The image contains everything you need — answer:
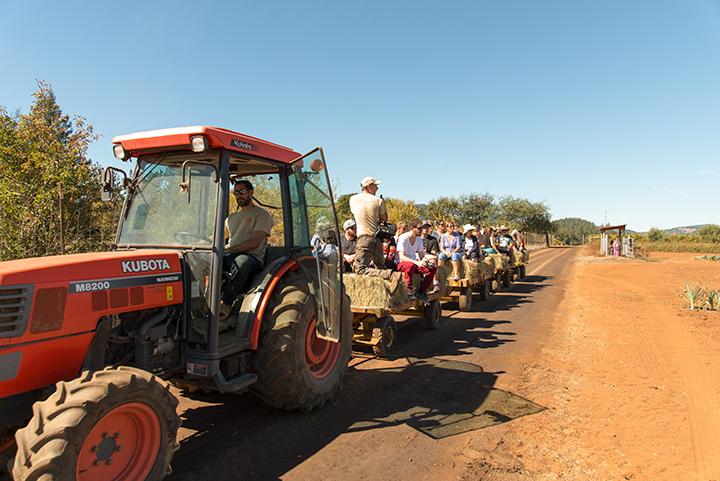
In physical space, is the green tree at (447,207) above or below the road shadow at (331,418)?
above

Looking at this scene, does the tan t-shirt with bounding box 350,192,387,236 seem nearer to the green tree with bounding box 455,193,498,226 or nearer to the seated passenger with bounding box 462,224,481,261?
the seated passenger with bounding box 462,224,481,261

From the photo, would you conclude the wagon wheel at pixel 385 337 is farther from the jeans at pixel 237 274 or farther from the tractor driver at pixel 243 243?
the jeans at pixel 237 274

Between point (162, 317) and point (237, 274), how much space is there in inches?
35.5

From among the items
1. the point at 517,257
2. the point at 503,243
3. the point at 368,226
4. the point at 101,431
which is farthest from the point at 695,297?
the point at 101,431

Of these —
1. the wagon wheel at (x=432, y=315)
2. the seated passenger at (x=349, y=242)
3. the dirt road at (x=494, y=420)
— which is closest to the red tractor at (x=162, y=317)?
the dirt road at (x=494, y=420)

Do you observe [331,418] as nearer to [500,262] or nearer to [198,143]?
[198,143]

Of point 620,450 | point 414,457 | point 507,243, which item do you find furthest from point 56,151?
point 507,243

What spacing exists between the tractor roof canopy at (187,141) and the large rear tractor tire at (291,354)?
52.5 inches

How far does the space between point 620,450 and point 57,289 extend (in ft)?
15.0

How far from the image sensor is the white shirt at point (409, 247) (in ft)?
27.4

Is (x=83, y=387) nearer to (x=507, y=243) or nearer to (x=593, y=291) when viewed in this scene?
(x=593, y=291)

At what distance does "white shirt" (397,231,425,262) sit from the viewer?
8.34m

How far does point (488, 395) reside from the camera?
205 inches

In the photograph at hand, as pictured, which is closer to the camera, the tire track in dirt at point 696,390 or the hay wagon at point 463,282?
the tire track in dirt at point 696,390
